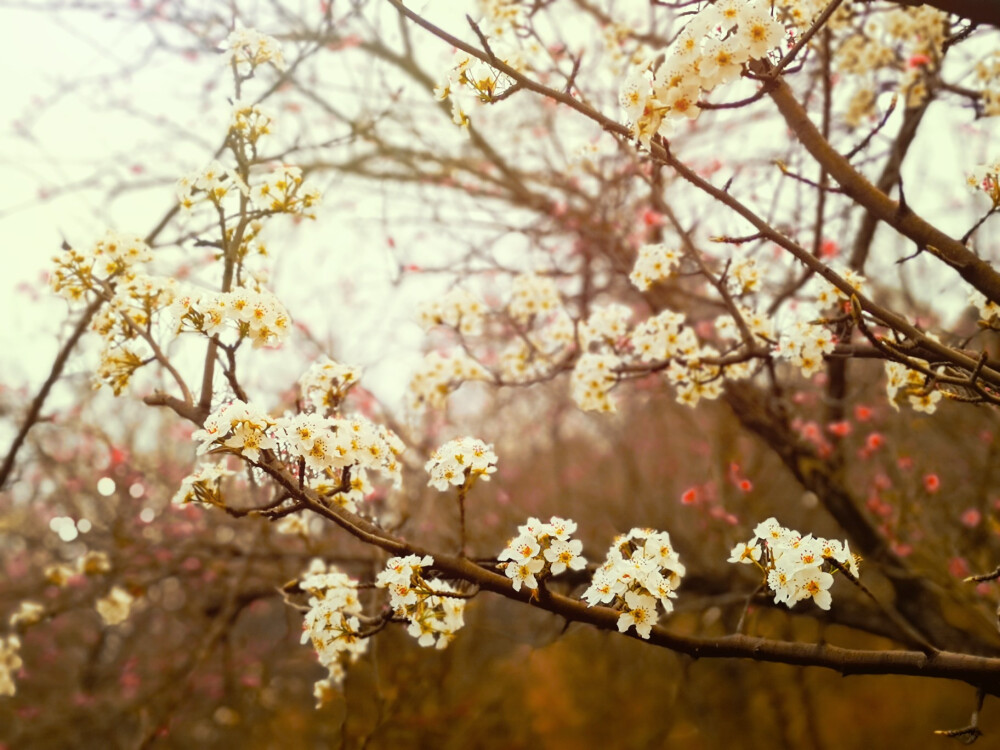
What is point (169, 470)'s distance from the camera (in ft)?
28.9

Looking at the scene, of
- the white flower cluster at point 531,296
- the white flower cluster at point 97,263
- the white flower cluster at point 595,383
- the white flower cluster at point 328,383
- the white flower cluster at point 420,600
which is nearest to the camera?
the white flower cluster at point 420,600

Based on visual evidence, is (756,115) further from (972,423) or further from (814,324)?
(814,324)

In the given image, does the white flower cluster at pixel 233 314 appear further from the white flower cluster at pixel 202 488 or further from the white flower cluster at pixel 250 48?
the white flower cluster at pixel 250 48

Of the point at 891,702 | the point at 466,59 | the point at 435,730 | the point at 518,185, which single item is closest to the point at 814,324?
the point at 466,59

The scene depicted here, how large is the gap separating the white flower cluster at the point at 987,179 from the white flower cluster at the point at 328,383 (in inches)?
90.0

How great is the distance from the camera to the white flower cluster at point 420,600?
2.10 meters

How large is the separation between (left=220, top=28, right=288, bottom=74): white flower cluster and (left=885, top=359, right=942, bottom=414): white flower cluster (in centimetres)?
286

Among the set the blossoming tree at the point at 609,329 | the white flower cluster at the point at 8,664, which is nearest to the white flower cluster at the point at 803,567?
the blossoming tree at the point at 609,329

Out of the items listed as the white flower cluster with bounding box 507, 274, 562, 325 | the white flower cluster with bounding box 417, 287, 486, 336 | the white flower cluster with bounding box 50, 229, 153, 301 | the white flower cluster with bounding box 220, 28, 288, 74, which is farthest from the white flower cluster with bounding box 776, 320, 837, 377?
the white flower cluster with bounding box 50, 229, 153, 301

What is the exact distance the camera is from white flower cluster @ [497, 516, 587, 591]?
2043 millimetres

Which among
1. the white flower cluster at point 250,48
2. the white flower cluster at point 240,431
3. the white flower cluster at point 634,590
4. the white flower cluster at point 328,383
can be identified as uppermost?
the white flower cluster at point 250,48

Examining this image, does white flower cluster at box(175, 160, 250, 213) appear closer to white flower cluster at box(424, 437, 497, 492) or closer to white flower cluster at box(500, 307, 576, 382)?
white flower cluster at box(424, 437, 497, 492)

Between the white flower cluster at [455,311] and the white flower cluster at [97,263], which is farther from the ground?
the white flower cluster at [455,311]

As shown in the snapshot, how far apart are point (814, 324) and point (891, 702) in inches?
376
